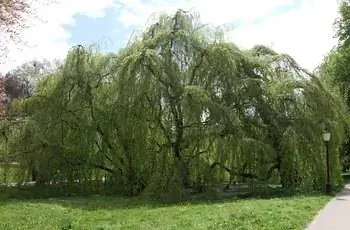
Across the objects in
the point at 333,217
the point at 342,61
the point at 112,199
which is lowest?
the point at 333,217

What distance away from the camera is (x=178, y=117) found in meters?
23.7

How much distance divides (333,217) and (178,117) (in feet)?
34.7

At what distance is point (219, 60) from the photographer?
23.8m

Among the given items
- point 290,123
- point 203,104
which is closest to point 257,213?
point 203,104

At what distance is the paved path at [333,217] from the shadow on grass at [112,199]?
349cm

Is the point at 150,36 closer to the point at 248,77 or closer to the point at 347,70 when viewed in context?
the point at 248,77

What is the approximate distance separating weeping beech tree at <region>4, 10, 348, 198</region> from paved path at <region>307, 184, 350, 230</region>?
5.12 meters

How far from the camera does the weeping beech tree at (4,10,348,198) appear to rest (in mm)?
23094

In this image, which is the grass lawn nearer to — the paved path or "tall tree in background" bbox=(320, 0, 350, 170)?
the paved path

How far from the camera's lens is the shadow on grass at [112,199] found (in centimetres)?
1950

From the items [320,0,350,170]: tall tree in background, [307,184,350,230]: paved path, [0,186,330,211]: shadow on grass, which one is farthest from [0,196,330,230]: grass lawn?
[320,0,350,170]: tall tree in background

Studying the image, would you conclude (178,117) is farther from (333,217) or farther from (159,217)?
(333,217)

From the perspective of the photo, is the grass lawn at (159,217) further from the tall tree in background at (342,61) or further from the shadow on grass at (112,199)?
the tall tree in background at (342,61)

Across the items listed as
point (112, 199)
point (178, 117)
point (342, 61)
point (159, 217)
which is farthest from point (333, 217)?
point (342, 61)
